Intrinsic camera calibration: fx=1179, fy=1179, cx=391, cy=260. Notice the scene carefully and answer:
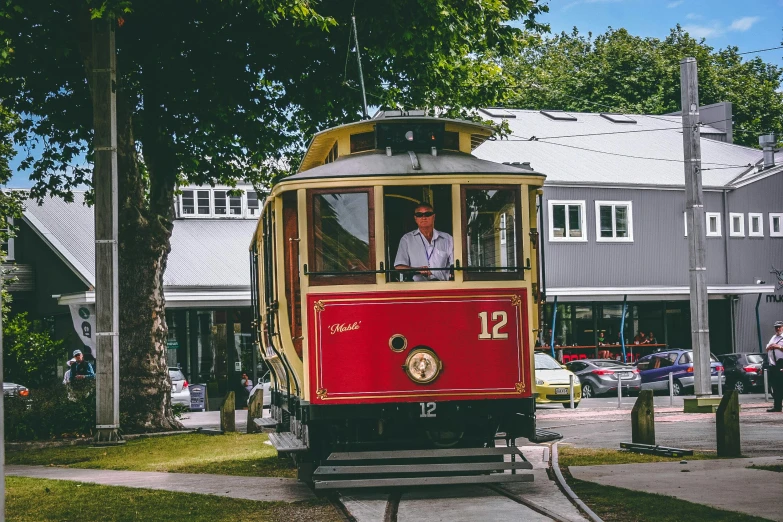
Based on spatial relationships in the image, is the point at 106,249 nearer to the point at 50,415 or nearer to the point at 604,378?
the point at 50,415

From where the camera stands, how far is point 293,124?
2431 centimetres

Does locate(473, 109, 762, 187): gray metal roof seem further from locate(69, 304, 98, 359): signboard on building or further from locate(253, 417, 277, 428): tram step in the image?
locate(253, 417, 277, 428): tram step

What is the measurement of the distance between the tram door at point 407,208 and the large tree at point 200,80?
8743mm

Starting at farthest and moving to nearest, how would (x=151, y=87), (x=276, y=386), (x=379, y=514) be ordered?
(x=151, y=87), (x=276, y=386), (x=379, y=514)

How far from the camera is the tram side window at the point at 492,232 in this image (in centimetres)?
1092

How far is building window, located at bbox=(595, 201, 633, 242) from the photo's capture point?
3994 cm

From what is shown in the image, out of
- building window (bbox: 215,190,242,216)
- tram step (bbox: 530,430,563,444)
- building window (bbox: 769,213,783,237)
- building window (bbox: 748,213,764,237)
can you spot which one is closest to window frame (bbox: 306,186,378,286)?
tram step (bbox: 530,430,563,444)

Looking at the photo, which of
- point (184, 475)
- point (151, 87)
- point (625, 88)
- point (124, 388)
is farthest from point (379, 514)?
point (625, 88)

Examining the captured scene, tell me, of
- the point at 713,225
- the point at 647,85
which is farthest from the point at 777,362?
the point at 647,85

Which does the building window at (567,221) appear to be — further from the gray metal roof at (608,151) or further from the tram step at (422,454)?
the tram step at (422,454)

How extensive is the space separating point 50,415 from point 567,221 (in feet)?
74.7

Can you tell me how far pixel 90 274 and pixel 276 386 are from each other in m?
19.6

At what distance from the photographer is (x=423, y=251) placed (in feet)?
35.6

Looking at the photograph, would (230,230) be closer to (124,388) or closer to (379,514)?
(124,388)
